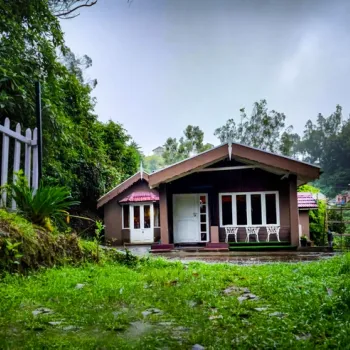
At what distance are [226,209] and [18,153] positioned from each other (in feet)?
31.6

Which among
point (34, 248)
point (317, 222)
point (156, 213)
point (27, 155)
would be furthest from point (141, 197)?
point (34, 248)

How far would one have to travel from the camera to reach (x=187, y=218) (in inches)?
570

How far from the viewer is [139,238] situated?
1773cm

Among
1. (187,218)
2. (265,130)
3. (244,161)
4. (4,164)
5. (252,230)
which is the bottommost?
(252,230)

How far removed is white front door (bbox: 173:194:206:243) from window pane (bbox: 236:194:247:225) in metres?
1.68

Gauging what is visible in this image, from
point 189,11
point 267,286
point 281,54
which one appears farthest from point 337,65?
point 267,286

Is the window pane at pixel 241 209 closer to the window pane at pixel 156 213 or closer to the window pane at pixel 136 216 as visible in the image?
the window pane at pixel 156 213

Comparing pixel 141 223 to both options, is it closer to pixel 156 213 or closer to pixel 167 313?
pixel 156 213

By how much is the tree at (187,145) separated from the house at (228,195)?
2288cm

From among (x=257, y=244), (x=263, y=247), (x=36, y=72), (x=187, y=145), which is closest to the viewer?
(x=36, y=72)

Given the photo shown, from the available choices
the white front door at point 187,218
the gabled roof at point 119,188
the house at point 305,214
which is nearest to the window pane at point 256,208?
the white front door at point 187,218

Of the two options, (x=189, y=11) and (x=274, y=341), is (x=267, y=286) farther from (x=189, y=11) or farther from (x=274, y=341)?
(x=189, y=11)

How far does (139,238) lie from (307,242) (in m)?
8.57

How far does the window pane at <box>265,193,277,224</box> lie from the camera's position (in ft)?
44.2
